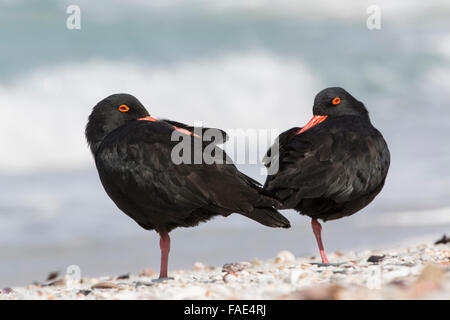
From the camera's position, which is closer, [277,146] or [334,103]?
[277,146]

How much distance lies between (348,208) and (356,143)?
2.36ft

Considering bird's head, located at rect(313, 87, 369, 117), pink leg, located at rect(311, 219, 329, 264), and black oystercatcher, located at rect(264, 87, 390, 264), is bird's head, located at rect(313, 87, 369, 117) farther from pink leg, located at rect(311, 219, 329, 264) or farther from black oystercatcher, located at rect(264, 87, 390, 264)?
pink leg, located at rect(311, 219, 329, 264)

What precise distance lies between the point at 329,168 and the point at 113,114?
8.27 ft

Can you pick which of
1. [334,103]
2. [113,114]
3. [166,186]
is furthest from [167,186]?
[334,103]

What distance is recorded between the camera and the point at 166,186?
5.73 m

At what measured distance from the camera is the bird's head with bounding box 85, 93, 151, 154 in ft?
22.3

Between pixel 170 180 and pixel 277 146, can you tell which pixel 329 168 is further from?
pixel 170 180

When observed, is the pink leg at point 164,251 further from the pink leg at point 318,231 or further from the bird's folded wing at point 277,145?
the pink leg at point 318,231

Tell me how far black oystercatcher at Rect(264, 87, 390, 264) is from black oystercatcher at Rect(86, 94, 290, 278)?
0.47m

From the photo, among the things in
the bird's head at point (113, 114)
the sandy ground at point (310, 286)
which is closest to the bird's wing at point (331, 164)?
the sandy ground at point (310, 286)

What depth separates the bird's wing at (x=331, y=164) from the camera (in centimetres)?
617
